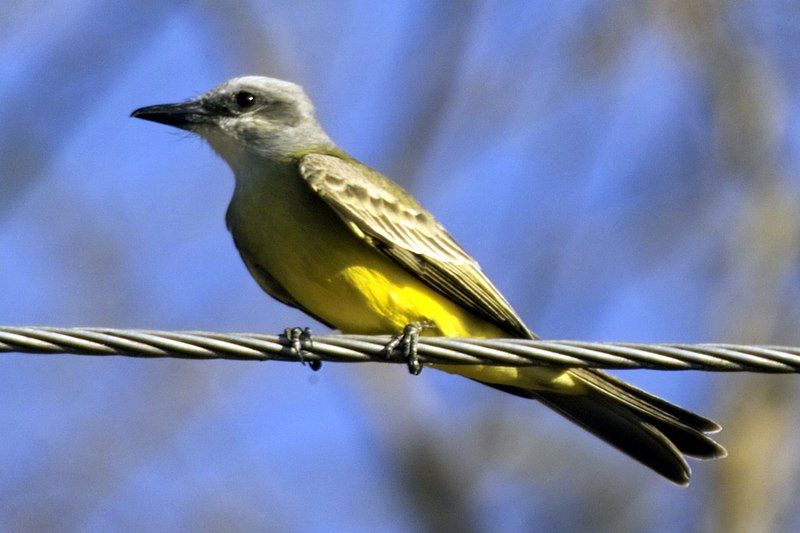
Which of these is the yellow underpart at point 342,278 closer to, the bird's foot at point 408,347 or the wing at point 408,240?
the wing at point 408,240

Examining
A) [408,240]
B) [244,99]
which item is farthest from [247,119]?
[408,240]

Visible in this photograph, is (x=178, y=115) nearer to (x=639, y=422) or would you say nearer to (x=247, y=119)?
(x=247, y=119)

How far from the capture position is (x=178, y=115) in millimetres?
8008

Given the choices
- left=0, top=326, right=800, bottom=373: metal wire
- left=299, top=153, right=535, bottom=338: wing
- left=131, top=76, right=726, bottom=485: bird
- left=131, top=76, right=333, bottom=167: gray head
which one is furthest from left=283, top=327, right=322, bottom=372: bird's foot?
left=131, top=76, right=333, bottom=167: gray head

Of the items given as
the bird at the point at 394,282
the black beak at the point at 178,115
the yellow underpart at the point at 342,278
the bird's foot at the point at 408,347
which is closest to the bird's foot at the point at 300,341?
the bird's foot at the point at 408,347

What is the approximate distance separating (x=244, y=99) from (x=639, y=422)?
312cm

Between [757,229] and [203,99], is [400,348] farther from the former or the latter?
[757,229]

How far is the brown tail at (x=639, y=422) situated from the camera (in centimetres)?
650

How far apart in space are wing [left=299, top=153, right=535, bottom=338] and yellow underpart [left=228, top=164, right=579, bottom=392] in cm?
6

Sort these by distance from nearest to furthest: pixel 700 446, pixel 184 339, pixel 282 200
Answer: pixel 184 339
pixel 700 446
pixel 282 200

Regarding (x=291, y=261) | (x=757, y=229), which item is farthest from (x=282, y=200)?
(x=757, y=229)

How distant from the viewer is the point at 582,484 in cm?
1146

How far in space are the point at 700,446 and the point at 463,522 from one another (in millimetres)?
4913

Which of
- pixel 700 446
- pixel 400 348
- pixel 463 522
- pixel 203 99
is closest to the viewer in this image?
pixel 400 348
